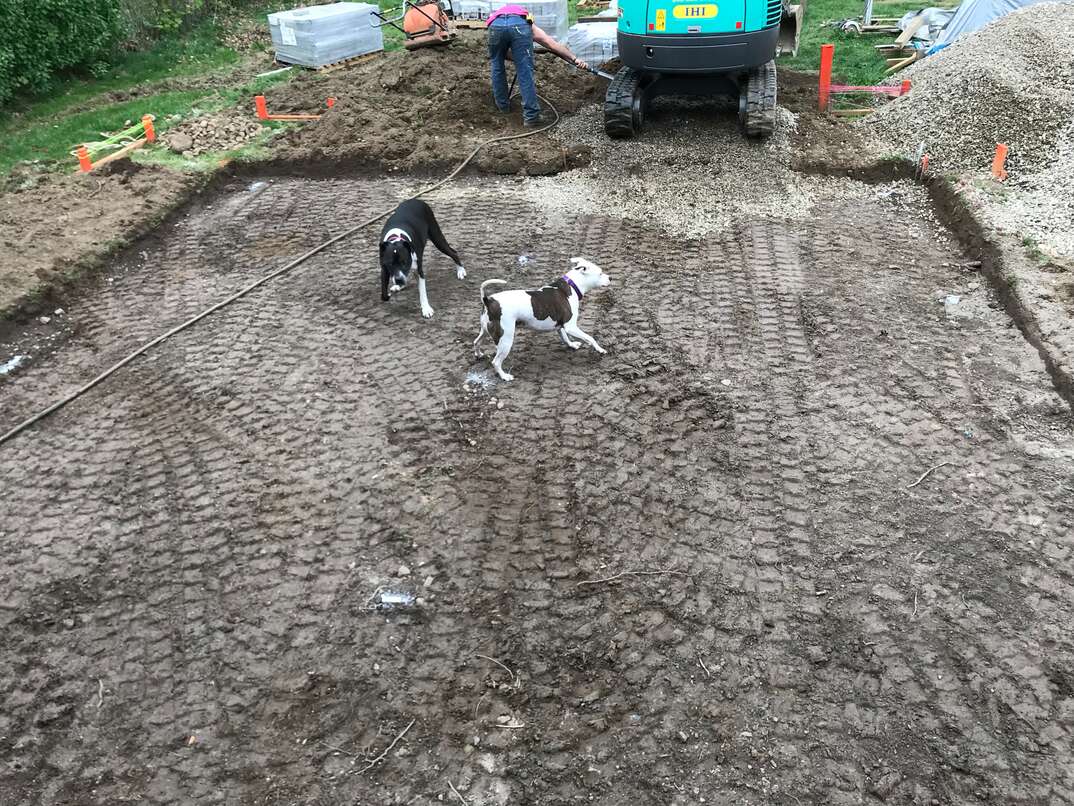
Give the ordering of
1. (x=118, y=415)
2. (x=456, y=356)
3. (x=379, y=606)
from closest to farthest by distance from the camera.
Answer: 1. (x=379, y=606)
2. (x=118, y=415)
3. (x=456, y=356)

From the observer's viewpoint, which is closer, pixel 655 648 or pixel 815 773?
pixel 815 773

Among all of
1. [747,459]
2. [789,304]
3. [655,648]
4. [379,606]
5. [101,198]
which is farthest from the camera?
[101,198]

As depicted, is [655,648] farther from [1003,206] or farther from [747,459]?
[1003,206]

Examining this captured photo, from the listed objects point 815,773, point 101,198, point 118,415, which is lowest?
point 815,773

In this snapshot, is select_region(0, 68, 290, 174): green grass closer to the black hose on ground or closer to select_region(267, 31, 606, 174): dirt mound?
select_region(267, 31, 606, 174): dirt mound

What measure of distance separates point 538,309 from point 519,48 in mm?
6517

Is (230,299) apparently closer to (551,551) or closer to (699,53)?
(551,551)

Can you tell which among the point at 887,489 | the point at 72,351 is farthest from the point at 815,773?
the point at 72,351

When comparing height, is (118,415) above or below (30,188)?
below

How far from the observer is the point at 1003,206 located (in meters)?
8.32

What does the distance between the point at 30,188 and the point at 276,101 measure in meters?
4.27

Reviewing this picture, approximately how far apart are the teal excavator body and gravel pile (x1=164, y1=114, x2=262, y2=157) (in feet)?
17.5

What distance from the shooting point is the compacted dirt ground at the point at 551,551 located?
375 cm

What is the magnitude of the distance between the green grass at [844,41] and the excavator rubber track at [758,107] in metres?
3.86
